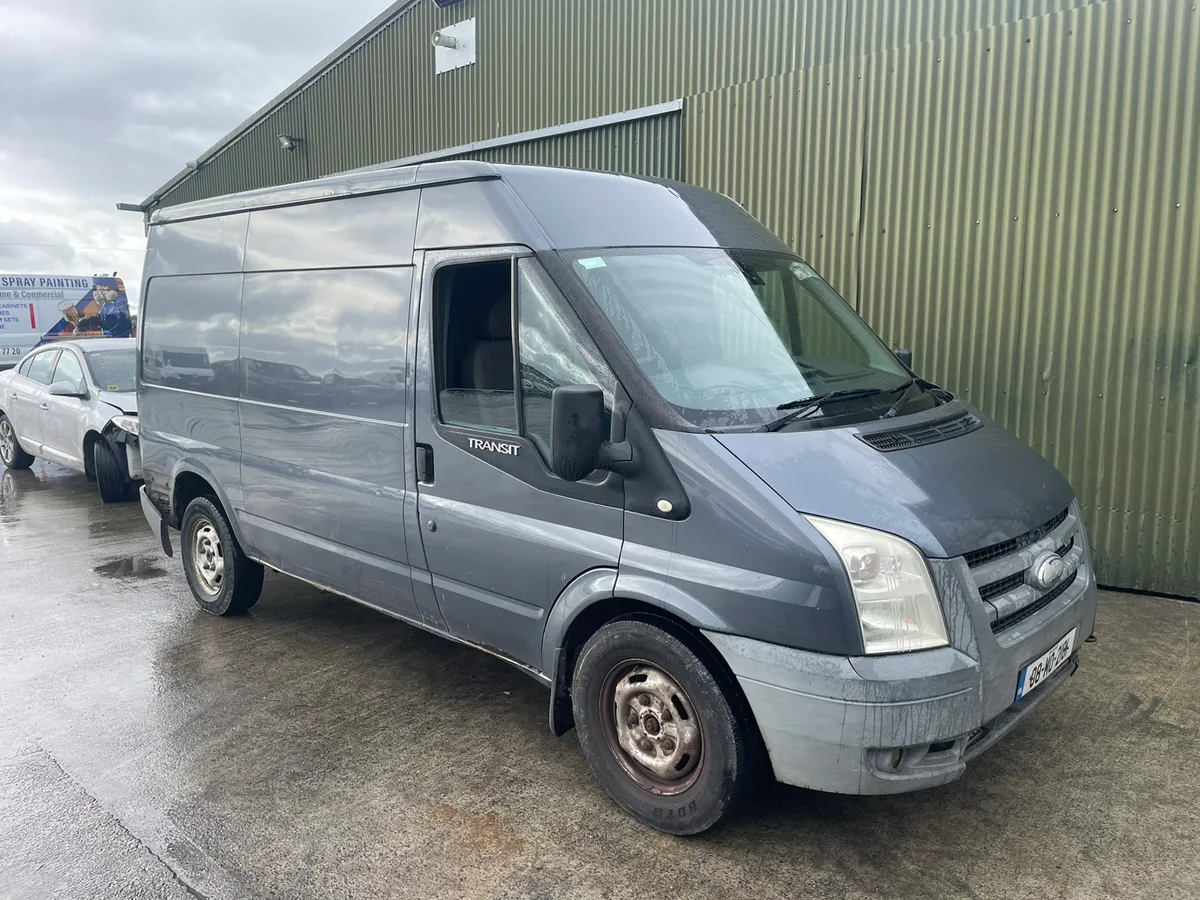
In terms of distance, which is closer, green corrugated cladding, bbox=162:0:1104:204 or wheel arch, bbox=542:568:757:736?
wheel arch, bbox=542:568:757:736

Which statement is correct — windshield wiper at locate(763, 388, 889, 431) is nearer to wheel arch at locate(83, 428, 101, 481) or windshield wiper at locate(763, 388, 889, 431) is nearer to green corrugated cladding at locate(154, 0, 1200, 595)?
green corrugated cladding at locate(154, 0, 1200, 595)

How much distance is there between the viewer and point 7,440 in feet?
39.4

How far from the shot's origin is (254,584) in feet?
19.0

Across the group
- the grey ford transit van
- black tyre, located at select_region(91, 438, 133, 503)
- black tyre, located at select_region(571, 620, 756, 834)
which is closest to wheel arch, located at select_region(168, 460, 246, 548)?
the grey ford transit van

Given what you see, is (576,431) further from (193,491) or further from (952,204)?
(952,204)

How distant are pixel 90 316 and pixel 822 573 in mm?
20246

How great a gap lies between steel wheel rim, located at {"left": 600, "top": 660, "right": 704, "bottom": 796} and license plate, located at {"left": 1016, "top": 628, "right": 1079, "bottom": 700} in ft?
3.72

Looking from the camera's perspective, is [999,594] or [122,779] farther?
[122,779]

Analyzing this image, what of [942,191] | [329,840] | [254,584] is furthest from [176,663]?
[942,191]

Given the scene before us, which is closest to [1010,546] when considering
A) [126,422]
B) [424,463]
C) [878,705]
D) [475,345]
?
[878,705]

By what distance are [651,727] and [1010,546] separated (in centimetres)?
145

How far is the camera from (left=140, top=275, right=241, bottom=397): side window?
5258 millimetres

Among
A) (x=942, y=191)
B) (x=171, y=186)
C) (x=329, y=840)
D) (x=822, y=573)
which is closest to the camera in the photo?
(x=822, y=573)

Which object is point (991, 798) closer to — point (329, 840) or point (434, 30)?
point (329, 840)
